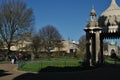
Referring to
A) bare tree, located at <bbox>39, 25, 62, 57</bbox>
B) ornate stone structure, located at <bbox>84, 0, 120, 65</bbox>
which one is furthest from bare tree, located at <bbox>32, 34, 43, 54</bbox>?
ornate stone structure, located at <bbox>84, 0, 120, 65</bbox>

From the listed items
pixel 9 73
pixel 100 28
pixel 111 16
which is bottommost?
pixel 9 73

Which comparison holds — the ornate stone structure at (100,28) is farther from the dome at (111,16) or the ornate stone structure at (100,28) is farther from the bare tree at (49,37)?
the bare tree at (49,37)

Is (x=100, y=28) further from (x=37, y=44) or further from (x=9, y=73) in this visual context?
(x=37, y=44)

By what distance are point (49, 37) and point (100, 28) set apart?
7054 cm

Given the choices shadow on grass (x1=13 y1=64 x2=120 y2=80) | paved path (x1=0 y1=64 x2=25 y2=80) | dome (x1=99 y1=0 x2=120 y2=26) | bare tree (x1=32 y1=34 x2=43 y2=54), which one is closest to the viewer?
shadow on grass (x1=13 y1=64 x2=120 y2=80)

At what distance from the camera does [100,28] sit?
37125 mm

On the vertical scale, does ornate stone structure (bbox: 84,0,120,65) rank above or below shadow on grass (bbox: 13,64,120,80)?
above

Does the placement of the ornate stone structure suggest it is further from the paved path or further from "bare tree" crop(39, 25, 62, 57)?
"bare tree" crop(39, 25, 62, 57)

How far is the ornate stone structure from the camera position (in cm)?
3694

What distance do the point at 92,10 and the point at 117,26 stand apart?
200 inches

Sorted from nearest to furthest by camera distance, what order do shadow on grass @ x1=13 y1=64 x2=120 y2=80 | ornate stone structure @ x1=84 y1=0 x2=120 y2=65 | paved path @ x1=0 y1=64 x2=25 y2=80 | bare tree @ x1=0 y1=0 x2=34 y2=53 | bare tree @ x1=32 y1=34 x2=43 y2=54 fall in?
shadow on grass @ x1=13 y1=64 x2=120 y2=80 → paved path @ x1=0 y1=64 x2=25 y2=80 → ornate stone structure @ x1=84 y1=0 x2=120 y2=65 → bare tree @ x1=0 y1=0 x2=34 y2=53 → bare tree @ x1=32 y1=34 x2=43 y2=54

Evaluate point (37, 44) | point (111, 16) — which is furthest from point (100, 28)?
point (37, 44)

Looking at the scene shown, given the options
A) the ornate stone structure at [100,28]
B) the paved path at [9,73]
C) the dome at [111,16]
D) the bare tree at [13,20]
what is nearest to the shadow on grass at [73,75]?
the paved path at [9,73]

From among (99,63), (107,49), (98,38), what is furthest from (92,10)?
(107,49)
